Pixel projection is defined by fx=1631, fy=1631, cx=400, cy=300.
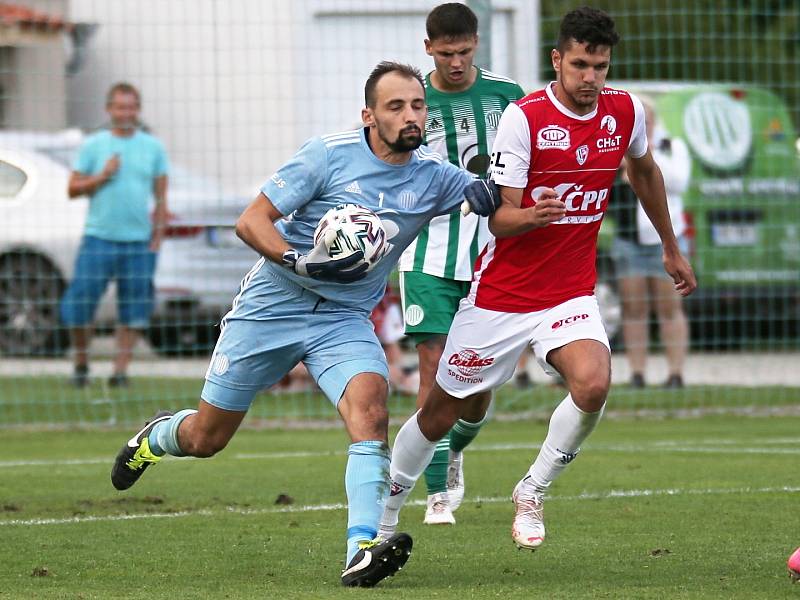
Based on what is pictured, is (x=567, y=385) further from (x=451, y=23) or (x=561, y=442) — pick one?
(x=451, y=23)

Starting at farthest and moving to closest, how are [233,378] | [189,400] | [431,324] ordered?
[189,400] → [431,324] → [233,378]

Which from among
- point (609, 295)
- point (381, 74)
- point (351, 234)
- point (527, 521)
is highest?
point (381, 74)

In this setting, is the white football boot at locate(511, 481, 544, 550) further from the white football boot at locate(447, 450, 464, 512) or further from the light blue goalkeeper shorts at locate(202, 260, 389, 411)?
the white football boot at locate(447, 450, 464, 512)

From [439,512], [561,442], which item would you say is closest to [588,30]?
[561,442]

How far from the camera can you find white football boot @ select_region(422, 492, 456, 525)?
760 centimetres

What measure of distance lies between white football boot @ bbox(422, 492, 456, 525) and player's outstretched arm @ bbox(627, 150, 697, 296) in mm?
1526

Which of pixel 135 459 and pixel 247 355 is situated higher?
pixel 247 355

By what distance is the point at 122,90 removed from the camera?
12.7 meters

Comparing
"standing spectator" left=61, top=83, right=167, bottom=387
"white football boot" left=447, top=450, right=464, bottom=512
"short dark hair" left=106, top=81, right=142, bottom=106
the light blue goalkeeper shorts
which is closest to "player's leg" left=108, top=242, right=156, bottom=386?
"standing spectator" left=61, top=83, right=167, bottom=387

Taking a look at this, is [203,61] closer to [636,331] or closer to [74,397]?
[74,397]

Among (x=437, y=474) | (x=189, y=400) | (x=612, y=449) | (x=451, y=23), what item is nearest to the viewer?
(x=451, y=23)

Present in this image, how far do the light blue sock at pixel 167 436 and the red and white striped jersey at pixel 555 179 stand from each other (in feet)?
4.56

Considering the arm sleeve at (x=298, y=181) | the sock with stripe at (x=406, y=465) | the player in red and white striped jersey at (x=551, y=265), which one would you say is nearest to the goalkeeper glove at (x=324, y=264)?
the arm sleeve at (x=298, y=181)

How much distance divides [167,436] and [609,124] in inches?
92.0
